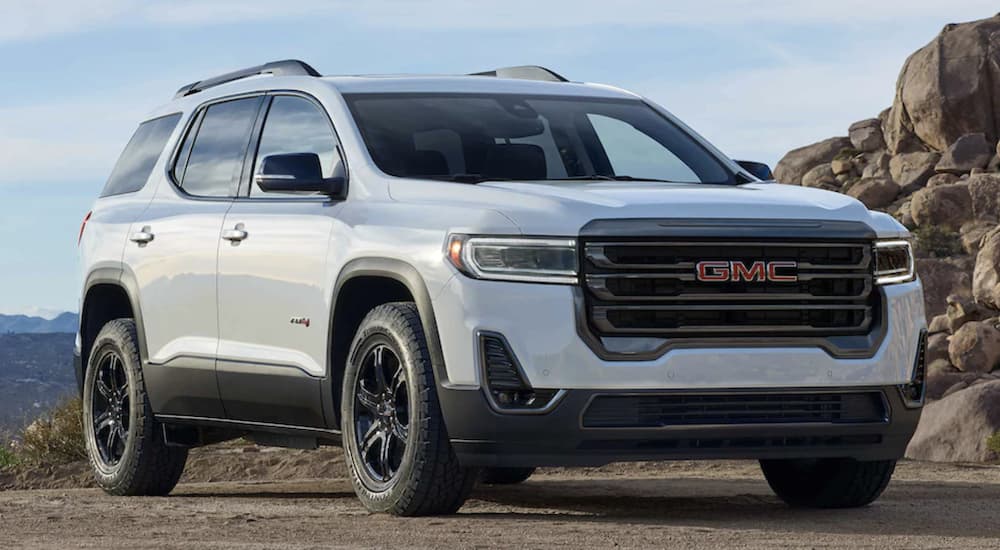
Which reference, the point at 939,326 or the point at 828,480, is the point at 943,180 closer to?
the point at 939,326

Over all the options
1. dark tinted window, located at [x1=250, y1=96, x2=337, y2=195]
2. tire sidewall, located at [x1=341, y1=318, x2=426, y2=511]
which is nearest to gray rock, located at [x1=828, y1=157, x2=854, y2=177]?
dark tinted window, located at [x1=250, y1=96, x2=337, y2=195]

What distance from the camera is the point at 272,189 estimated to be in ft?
26.9

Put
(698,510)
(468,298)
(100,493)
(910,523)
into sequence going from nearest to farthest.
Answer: (468,298), (910,523), (698,510), (100,493)

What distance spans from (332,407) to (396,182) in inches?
41.6

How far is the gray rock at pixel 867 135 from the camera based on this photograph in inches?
1786

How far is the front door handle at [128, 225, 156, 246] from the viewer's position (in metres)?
9.72

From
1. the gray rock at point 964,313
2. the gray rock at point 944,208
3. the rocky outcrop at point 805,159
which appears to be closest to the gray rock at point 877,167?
the rocky outcrop at point 805,159

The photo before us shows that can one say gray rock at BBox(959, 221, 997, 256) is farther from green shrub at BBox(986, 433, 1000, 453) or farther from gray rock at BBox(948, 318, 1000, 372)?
green shrub at BBox(986, 433, 1000, 453)

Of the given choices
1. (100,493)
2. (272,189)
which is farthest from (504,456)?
(100,493)

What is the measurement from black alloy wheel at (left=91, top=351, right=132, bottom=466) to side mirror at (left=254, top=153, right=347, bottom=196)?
8.04ft

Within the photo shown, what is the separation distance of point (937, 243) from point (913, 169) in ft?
18.5

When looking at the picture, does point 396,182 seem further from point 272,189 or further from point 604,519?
point 604,519

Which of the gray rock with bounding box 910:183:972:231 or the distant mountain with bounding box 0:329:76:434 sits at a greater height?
the gray rock with bounding box 910:183:972:231

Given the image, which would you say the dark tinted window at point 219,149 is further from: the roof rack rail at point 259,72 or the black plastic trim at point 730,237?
the black plastic trim at point 730,237
